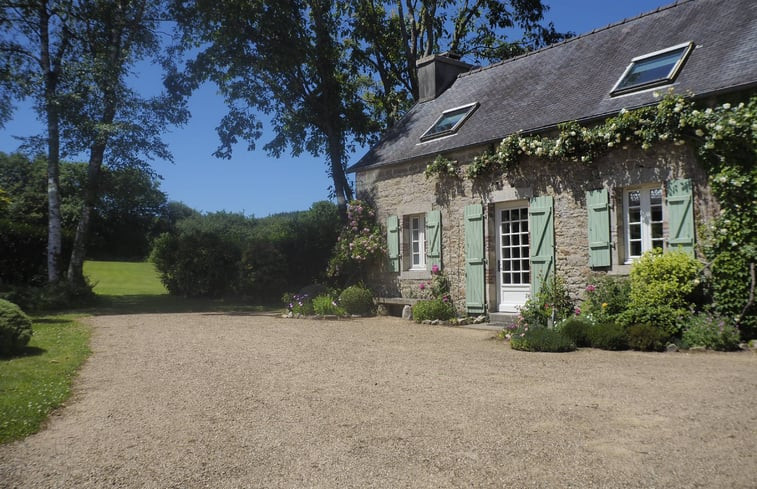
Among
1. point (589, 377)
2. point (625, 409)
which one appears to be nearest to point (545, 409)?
point (625, 409)

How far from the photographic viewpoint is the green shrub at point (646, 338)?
23.0 ft

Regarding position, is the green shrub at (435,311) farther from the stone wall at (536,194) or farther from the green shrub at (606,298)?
the green shrub at (606,298)

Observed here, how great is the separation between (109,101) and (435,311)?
9.77m

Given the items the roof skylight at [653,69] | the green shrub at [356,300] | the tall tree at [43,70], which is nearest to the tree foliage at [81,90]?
the tall tree at [43,70]

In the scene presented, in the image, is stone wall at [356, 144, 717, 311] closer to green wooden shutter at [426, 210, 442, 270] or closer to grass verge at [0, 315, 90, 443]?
green wooden shutter at [426, 210, 442, 270]

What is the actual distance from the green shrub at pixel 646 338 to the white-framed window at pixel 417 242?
18.2 feet

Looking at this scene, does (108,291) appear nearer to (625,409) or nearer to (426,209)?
(426,209)

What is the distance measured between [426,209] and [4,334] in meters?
7.84

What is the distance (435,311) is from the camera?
426 inches

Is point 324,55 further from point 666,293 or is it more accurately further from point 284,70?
point 666,293

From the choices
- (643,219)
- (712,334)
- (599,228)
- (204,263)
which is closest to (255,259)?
(204,263)

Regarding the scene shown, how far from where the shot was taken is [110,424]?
13.6 ft

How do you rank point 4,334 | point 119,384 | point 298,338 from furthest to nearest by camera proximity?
point 298,338 → point 4,334 → point 119,384

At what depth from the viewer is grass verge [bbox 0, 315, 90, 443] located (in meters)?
4.14
